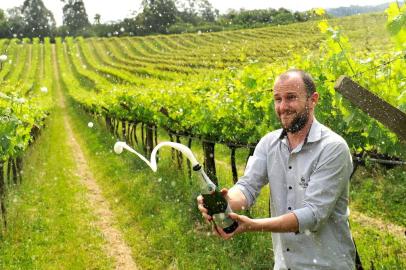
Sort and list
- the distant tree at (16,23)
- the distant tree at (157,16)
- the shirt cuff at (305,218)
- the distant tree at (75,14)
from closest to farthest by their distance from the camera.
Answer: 1. the shirt cuff at (305,218)
2. the distant tree at (157,16)
3. the distant tree at (16,23)
4. the distant tree at (75,14)

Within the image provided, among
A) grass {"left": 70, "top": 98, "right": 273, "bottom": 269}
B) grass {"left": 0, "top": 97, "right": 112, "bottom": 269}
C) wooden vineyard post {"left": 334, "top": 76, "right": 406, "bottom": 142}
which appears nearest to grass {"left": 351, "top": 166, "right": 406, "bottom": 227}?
grass {"left": 70, "top": 98, "right": 273, "bottom": 269}

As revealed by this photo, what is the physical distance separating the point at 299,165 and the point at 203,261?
3.86 meters

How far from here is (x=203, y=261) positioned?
6434mm

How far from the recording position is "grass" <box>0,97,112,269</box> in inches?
284

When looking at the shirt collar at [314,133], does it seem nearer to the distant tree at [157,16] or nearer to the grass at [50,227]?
the grass at [50,227]

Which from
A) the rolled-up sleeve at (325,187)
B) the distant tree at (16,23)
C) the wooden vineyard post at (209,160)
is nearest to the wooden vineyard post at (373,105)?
the rolled-up sleeve at (325,187)

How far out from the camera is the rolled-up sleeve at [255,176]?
122 inches

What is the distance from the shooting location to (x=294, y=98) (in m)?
2.81

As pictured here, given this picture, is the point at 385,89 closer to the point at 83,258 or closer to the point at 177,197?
the point at 83,258

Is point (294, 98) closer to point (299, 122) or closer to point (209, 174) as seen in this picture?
point (299, 122)

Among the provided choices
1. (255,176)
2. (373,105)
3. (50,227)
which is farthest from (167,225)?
(373,105)

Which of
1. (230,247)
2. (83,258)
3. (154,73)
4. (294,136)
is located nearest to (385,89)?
(294,136)

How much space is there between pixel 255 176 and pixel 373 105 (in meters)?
0.92

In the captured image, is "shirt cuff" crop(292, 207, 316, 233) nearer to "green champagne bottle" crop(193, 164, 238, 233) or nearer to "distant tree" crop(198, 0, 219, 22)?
"green champagne bottle" crop(193, 164, 238, 233)
